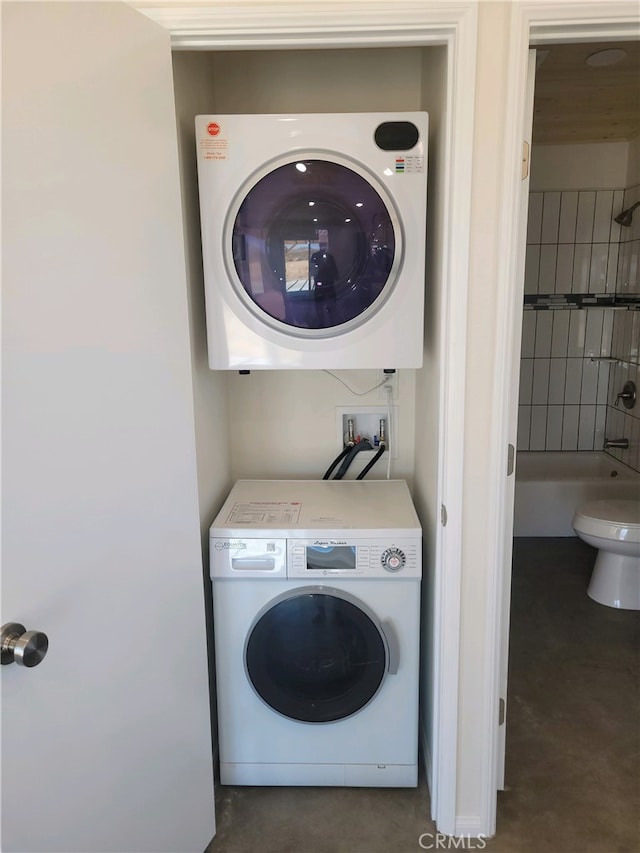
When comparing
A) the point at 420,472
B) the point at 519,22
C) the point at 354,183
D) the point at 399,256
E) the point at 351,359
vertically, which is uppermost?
the point at 519,22

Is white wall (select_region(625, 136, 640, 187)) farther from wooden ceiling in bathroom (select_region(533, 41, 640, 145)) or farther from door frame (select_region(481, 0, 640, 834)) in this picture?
door frame (select_region(481, 0, 640, 834))

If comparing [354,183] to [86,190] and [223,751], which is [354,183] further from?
[223,751]

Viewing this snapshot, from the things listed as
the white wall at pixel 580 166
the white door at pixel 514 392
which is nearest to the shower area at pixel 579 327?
the white wall at pixel 580 166

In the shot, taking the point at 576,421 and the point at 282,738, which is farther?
the point at 576,421

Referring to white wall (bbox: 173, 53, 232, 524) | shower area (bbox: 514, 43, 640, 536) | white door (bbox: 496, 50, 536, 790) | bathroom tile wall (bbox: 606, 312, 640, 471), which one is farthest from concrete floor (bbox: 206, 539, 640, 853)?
bathroom tile wall (bbox: 606, 312, 640, 471)

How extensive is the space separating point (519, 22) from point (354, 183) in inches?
19.2

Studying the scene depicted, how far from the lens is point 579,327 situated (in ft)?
12.4

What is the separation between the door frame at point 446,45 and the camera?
136 cm

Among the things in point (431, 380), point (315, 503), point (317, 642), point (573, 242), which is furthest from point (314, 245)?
point (573, 242)

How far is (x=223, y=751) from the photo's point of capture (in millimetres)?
1852

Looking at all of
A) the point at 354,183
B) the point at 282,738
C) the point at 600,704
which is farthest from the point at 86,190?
the point at 600,704

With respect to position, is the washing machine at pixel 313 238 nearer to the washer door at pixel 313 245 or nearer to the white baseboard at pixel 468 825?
the washer door at pixel 313 245

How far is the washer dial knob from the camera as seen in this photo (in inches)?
67.1

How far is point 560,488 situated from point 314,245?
2.53 m
